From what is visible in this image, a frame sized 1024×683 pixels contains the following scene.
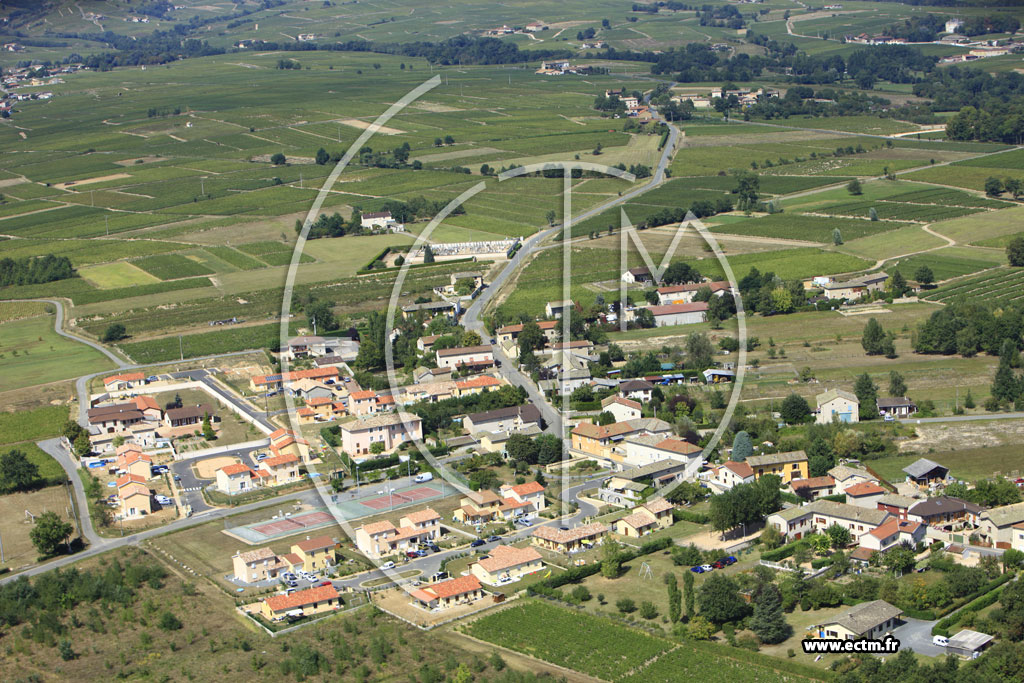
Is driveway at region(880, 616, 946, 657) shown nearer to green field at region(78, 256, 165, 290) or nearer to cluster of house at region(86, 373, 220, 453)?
cluster of house at region(86, 373, 220, 453)

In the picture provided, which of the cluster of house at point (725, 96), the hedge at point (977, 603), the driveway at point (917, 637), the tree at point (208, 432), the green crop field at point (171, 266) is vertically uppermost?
the cluster of house at point (725, 96)

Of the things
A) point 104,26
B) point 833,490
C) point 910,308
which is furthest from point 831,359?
point 104,26

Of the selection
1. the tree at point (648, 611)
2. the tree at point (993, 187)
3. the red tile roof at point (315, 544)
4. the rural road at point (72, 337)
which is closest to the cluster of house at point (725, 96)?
the tree at point (993, 187)

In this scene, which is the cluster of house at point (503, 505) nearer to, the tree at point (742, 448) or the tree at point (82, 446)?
the tree at point (742, 448)

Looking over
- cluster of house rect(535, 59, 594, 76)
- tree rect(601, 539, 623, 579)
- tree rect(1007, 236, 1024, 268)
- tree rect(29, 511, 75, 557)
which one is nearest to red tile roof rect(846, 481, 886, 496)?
tree rect(601, 539, 623, 579)

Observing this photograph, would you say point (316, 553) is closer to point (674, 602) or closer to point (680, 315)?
point (674, 602)
